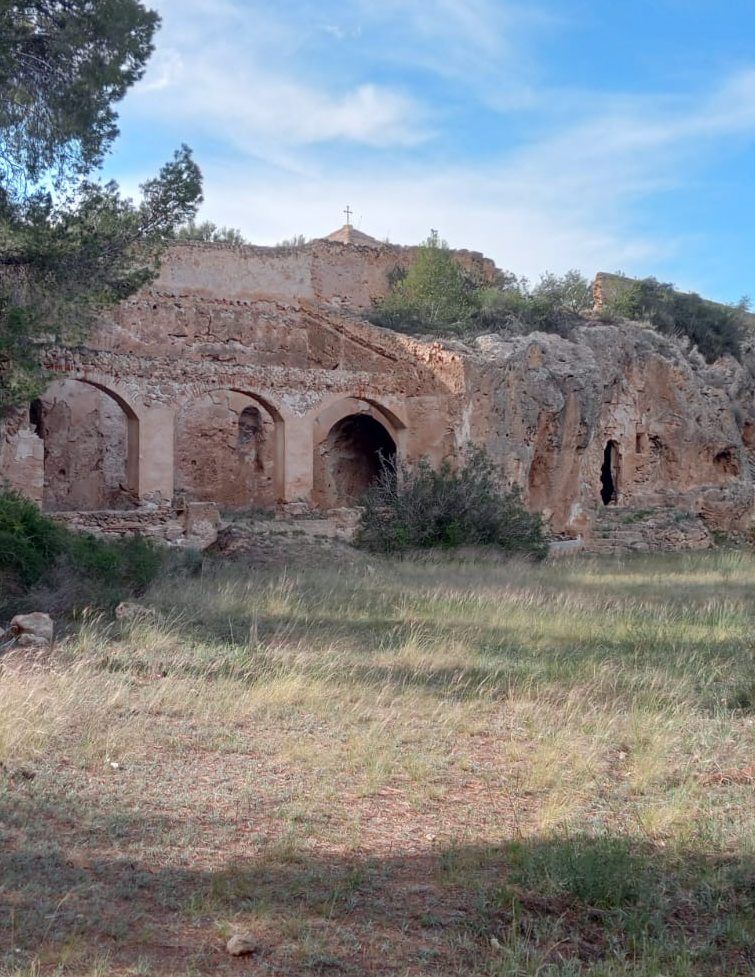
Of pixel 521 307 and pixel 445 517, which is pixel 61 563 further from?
pixel 521 307

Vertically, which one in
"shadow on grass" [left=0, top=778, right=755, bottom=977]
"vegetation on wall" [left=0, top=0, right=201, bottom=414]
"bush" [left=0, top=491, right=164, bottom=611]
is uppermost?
"vegetation on wall" [left=0, top=0, right=201, bottom=414]

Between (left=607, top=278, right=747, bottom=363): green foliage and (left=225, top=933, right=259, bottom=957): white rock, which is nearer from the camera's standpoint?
(left=225, top=933, right=259, bottom=957): white rock

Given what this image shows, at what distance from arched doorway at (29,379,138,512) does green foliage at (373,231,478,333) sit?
24.2ft

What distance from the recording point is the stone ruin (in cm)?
1855

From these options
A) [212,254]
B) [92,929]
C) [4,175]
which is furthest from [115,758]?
[212,254]

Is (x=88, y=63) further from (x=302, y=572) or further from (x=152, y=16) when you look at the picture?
(x=302, y=572)

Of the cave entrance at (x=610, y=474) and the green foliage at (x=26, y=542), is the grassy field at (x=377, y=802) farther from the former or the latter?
the cave entrance at (x=610, y=474)

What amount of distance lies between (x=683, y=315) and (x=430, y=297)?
30.4ft

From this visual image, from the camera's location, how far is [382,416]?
73.1 ft

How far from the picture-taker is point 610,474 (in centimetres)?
2617

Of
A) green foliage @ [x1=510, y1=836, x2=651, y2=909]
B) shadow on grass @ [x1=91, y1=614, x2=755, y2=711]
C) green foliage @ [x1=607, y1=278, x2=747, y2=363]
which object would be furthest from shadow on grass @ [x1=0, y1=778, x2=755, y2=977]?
green foliage @ [x1=607, y1=278, x2=747, y2=363]

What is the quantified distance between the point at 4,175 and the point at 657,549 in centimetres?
1563

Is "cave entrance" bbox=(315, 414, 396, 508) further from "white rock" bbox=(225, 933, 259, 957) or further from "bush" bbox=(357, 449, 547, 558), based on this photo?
"white rock" bbox=(225, 933, 259, 957)

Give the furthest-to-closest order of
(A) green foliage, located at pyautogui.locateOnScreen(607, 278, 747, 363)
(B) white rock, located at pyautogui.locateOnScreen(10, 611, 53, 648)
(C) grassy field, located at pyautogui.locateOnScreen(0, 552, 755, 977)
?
1. (A) green foliage, located at pyautogui.locateOnScreen(607, 278, 747, 363)
2. (B) white rock, located at pyautogui.locateOnScreen(10, 611, 53, 648)
3. (C) grassy field, located at pyautogui.locateOnScreen(0, 552, 755, 977)
